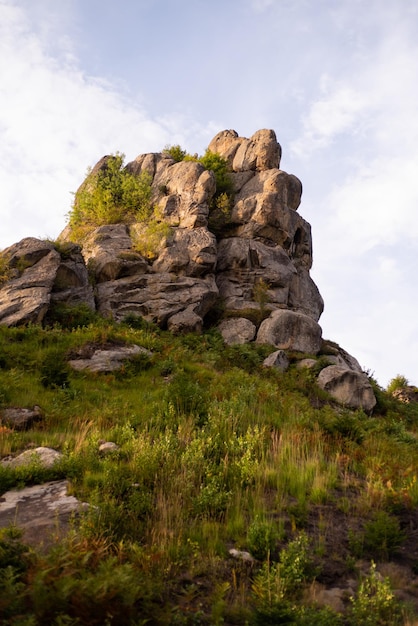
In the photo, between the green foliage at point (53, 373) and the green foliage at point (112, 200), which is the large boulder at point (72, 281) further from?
the green foliage at point (53, 373)

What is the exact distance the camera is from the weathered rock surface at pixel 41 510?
22.0ft

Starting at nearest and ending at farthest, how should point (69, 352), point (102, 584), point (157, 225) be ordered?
point (102, 584) < point (69, 352) < point (157, 225)

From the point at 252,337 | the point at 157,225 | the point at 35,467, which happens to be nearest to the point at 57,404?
the point at 35,467

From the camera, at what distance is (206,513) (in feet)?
25.1

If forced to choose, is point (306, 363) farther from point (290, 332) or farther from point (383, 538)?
point (383, 538)

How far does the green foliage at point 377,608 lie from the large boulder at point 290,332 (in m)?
23.6

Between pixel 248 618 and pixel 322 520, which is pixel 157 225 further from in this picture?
pixel 248 618

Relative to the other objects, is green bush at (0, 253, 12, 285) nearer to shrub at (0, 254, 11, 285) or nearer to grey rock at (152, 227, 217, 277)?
shrub at (0, 254, 11, 285)

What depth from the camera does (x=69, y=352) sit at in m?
19.5

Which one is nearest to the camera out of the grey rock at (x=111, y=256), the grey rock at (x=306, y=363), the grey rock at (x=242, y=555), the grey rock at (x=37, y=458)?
the grey rock at (x=242, y=555)

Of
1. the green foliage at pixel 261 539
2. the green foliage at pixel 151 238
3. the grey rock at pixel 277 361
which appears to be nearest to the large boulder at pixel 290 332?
the grey rock at pixel 277 361

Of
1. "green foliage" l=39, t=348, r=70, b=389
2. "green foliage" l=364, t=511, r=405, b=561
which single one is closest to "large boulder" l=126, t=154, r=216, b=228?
"green foliage" l=39, t=348, r=70, b=389

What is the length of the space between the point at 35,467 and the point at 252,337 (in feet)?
72.2

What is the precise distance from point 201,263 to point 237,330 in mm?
5544
